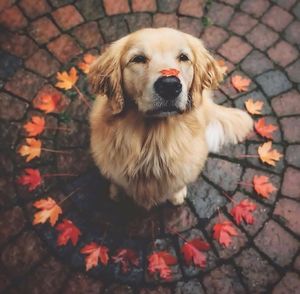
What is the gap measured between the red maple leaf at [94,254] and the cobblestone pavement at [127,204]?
2.3 inches

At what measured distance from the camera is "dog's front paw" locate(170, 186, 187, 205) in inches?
139

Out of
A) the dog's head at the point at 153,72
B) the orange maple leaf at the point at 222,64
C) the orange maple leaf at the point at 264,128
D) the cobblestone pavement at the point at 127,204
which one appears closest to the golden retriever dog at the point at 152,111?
the dog's head at the point at 153,72

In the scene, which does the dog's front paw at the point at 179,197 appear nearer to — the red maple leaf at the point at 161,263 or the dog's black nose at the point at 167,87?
the red maple leaf at the point at 161,263

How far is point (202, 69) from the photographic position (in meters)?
2.92

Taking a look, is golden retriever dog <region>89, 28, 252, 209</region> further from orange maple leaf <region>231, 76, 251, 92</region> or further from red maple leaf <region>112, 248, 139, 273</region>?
orange maple leaf <region>231, 76, 251, 92</region>

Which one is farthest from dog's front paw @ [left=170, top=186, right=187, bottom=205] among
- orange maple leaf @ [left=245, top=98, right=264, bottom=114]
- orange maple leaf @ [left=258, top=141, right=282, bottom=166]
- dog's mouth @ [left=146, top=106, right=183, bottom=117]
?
orange maple leaf @ [left=245, top=98, right=264, bottom=114]

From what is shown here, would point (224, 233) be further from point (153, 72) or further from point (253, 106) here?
point (153, 72)

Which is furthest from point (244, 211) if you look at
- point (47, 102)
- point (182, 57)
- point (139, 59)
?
point (47, 102)

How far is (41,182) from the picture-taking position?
3.73 metres

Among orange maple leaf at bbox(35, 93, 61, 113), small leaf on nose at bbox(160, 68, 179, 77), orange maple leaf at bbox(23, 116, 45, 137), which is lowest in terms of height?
orange maple leaf at bbox(23, 116, 45, 137)

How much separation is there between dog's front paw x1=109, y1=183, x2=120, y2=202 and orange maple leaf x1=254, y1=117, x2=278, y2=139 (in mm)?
1580

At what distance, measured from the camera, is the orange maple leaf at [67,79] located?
4.20 m

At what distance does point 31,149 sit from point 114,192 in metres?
0.99

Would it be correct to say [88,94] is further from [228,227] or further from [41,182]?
[228,227]
